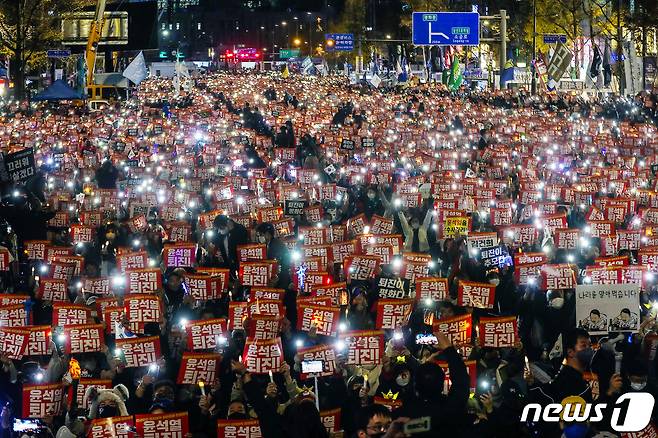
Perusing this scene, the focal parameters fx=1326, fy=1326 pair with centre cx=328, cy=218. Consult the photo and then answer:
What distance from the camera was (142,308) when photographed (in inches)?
480

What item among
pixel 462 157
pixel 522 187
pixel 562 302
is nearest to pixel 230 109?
pixel 462 157

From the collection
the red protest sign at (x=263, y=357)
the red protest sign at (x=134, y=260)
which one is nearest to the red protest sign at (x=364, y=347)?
the red protest sign at (x=263, y=357)

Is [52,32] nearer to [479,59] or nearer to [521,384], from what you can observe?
[479,59]

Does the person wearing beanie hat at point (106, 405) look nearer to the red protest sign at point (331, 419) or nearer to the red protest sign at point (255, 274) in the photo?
the red protest sign at point (331, 419)

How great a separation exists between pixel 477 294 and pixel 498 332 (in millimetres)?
1879

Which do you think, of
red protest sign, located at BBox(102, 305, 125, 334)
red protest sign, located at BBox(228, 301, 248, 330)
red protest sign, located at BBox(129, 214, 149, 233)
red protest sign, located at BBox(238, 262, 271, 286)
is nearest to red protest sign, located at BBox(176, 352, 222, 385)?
red protest sign, located at BBox(228, 301, 248, 330)

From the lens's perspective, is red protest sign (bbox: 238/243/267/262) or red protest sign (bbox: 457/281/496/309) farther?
red protest sign (bbox: 238/243/267/262)

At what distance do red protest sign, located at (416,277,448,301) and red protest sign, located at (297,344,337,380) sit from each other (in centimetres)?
274

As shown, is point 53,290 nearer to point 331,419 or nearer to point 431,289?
point 431,289

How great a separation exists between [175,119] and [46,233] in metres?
27.5

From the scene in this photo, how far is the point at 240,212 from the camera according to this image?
19.8m

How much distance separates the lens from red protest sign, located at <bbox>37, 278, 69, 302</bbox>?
558 inches

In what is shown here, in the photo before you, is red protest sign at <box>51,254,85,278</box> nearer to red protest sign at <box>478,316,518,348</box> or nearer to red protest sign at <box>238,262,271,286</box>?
red protest sign at <box>238,262,271,286</box>

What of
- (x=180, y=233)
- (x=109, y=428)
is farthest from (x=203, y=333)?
(x=180, y=233)
